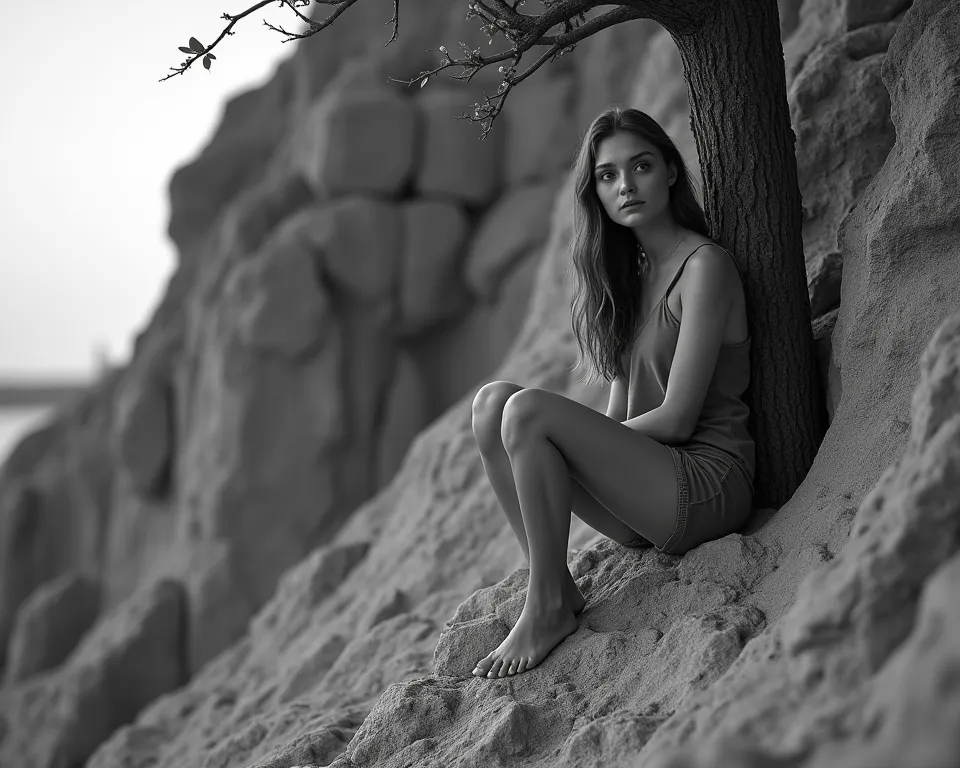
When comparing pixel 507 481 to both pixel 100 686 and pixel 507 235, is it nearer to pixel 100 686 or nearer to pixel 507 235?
pixel 100 686

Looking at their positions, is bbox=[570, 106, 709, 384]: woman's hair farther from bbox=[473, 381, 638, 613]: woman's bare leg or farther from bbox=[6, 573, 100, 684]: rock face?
bbox=[6, 573, 100, 684]: rock face

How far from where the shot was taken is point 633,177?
252cm

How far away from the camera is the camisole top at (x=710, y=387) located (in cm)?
244

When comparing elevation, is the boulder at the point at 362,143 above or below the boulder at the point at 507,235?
above

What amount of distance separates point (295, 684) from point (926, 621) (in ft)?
10.6

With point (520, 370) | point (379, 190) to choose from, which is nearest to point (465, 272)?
point (379, 190)

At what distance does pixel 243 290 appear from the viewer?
7699mm

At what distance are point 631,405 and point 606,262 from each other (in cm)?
40

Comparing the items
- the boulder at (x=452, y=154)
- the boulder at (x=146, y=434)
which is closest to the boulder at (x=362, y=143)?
the boulder at (x=452, y=154)

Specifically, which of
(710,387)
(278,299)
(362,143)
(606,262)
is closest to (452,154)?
(362,143)

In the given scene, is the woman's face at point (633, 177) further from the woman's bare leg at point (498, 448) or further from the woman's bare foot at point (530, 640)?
the woman's bare foot at point (530, 640)

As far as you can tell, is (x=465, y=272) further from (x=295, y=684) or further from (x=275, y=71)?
(x=295, y=684)

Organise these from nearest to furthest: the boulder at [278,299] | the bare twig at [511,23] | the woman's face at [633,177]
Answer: the bare twig at [511,23]
the woman's face at [633,177]
the boulder at [278,299]

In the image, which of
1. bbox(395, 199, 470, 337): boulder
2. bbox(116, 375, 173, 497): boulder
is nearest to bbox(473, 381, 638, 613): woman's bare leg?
bbox(395, 199, 470, 337): boulder
